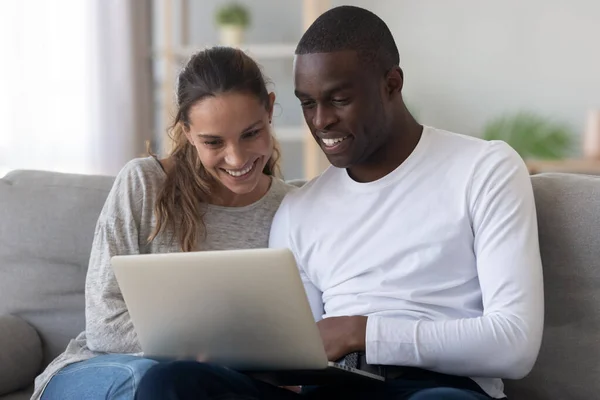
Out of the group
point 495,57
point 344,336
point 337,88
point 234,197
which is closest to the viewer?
point 344,336

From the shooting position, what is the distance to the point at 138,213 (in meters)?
1.66

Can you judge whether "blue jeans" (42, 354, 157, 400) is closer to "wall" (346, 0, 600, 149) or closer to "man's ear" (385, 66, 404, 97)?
"man's ear" (385, 66, 404, 97)

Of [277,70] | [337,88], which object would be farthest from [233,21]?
[337,88]

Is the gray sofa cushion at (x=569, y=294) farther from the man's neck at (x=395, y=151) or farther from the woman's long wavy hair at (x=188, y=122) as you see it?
the woman's long wavy hair at (x=188, y=122)

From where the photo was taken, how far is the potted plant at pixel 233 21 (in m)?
4.51

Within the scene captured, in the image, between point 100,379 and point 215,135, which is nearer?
point 100,379

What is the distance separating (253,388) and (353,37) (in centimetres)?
63

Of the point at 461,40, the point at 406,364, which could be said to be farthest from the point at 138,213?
the point at 461,40

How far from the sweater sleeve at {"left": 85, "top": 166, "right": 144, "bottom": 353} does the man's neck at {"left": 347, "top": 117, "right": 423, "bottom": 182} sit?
44 centimetres

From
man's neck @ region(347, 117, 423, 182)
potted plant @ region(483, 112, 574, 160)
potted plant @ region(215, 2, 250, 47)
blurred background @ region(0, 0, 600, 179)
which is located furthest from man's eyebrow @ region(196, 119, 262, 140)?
potted plant @ region(483, 112, 574, 160)

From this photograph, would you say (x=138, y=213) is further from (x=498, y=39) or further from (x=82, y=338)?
(x=498, y=39)

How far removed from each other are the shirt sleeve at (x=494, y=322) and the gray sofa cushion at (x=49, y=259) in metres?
0.81

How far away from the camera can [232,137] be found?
1626 mm

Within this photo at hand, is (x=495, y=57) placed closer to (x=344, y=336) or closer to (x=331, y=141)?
(x=331, y=141)
